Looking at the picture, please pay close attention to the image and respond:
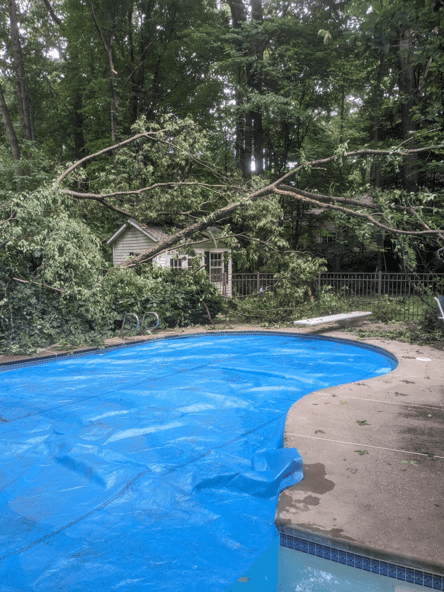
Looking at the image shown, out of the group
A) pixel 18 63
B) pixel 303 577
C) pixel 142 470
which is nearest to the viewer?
pixel 303 577

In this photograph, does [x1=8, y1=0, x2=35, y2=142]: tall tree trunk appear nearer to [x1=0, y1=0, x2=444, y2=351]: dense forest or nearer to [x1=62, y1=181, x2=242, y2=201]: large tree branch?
[x1=0, y1=0, x2=444, y2=351]: dense forest

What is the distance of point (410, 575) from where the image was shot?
2.40m

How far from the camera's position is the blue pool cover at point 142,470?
3213 millimetres

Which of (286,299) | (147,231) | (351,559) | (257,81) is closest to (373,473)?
(351,559)

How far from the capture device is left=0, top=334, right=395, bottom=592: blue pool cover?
321cm

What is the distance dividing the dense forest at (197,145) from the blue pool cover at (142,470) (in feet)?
8.50

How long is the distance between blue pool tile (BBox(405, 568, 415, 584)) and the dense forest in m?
4.15

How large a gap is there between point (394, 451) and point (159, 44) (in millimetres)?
→ 22060

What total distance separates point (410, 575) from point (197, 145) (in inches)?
460

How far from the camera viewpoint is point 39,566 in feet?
10.3

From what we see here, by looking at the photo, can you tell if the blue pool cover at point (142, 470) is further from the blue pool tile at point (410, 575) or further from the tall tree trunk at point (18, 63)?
the tall tree trunk at point (18, 63)

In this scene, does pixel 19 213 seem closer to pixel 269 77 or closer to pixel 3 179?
pixel 3 179

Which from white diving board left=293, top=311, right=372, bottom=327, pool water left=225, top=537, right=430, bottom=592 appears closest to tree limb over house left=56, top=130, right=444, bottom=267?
white diving board left=293, top=311, right=372, bottom=327

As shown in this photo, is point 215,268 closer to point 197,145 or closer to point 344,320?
point 197,145
